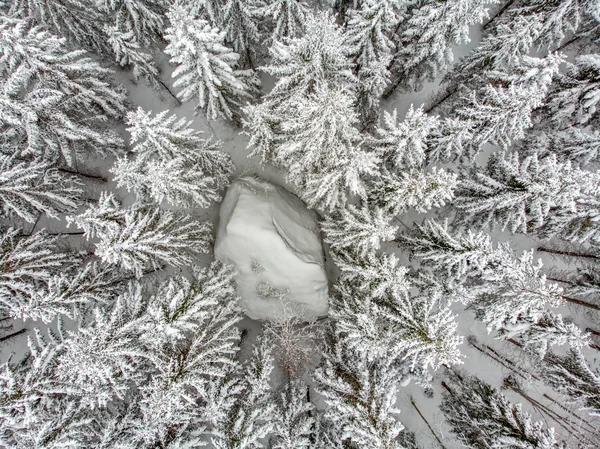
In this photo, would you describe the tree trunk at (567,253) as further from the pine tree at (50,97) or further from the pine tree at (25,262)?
the pine tree at (25,262)

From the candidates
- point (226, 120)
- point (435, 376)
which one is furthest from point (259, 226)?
point (435, 376)

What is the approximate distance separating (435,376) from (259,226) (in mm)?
12106

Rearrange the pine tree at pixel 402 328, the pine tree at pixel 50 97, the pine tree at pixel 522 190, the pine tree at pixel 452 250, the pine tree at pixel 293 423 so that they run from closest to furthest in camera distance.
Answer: the pine tree at pixel 402 328, the pine tree at pixel 522 190, the pine tree at pixel 452 250, the pine tree at pixel 50 97, the pine tree at pixel 293 423

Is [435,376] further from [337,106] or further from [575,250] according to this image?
[337,106]

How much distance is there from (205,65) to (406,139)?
711cm

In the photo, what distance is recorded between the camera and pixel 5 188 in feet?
38.7

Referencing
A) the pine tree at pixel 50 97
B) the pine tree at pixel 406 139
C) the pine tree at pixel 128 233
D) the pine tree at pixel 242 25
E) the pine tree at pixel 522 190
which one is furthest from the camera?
the pine tree at pixel 242 25

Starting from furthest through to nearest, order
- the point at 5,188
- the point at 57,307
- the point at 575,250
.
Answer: the point at 575,250 < the point at 5,188 < the point at 57,307

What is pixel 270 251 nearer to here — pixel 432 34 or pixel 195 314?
pixel 195 314

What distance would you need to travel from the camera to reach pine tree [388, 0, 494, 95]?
37.5 ft

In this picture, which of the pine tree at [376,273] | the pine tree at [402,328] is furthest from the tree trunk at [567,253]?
the pine tree at [376,273]

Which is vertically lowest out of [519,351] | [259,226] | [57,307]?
[57,307]

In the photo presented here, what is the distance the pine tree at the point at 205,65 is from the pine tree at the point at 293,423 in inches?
475

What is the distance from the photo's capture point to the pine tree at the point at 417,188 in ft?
30.7
